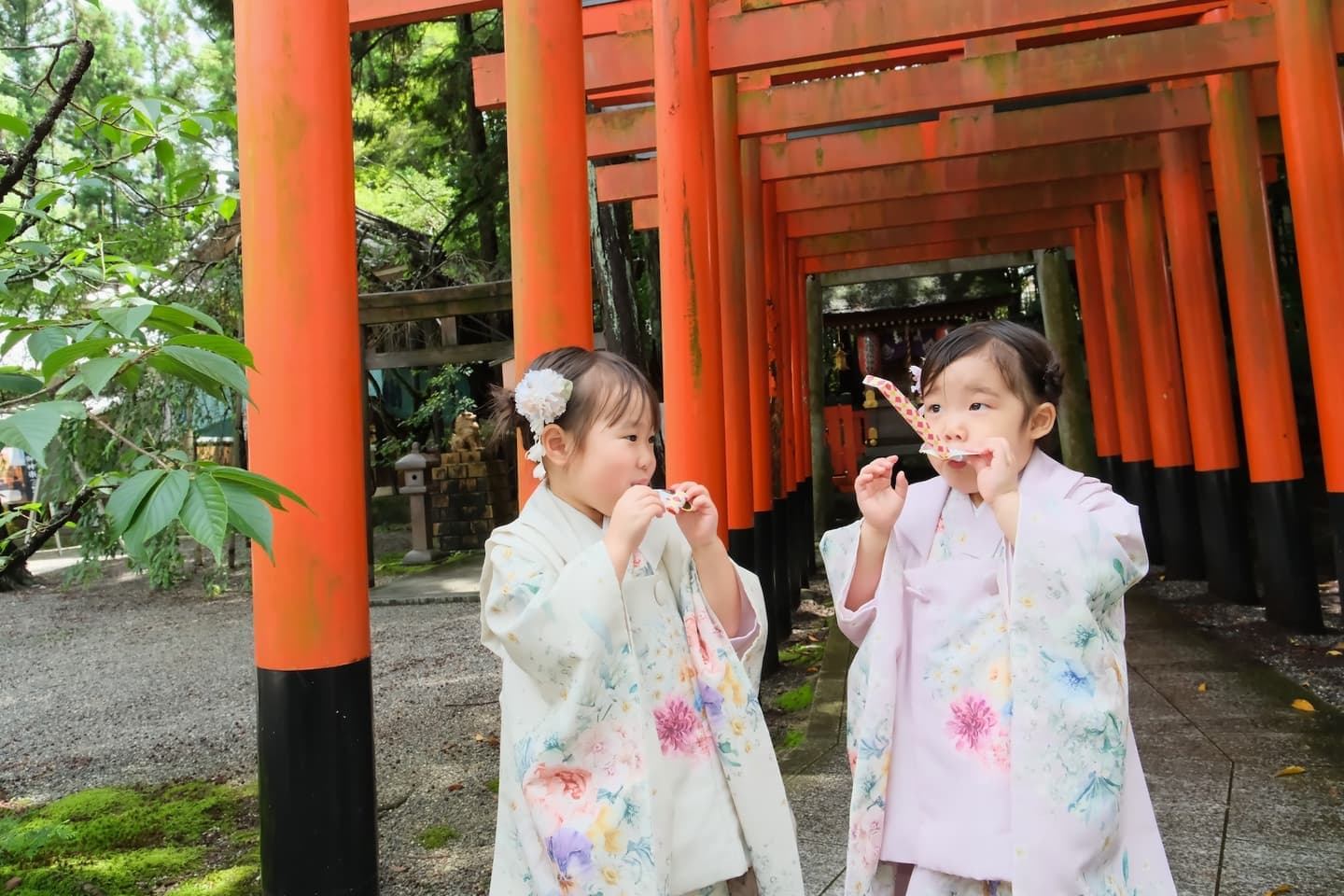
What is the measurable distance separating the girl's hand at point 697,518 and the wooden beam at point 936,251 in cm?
1039

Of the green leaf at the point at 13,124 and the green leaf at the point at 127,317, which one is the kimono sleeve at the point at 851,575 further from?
the green leaf at the point at 13,124

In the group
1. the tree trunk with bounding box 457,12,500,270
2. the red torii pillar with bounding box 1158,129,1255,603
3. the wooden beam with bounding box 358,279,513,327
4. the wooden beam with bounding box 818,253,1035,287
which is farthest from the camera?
the wooden beam with bounding box 818,253,1035,287

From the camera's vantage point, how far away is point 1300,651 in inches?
228

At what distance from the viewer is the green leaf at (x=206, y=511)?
1.23 metres

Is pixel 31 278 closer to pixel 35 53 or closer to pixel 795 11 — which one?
pixel 795 11

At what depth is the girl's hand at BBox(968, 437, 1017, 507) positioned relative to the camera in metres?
1.76

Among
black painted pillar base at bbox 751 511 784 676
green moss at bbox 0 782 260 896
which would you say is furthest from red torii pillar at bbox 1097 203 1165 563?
green moss at bbox 0 782 260 896

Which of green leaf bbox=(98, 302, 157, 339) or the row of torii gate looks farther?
the row of torii gate

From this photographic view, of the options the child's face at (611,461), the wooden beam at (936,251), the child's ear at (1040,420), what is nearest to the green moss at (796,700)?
the child's ear at (1040,420)

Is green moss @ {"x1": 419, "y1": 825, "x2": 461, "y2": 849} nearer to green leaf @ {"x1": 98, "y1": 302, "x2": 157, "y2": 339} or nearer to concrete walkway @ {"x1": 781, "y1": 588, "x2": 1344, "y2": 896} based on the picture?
concrete walkway @ {"x1": 781, "y1": 588, "x2": 1344, "y2": 896}

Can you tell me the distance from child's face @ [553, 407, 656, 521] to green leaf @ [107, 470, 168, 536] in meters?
0.72

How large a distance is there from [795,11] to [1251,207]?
3.78m

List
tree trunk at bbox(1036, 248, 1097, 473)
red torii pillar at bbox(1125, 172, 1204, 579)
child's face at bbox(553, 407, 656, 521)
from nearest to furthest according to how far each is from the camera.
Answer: child's face at bbox(553, 407, 656, 521)
red torii pillar at bbox(1125, 172, 1204, 579)
tree trunk at bbox(1036, 248, 1097, 473)

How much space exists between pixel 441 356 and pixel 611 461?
36.2 ft
